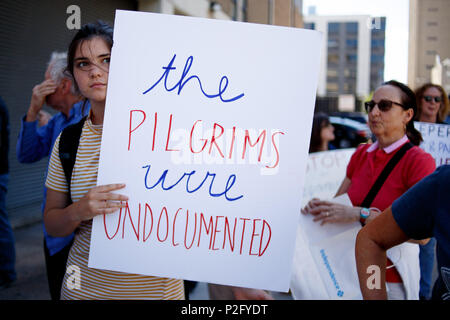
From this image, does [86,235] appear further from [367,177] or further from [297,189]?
[367,177]

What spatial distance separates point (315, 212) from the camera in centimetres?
180

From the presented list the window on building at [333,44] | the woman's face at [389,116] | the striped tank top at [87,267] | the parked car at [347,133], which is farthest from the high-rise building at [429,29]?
the window on building at [333,44]

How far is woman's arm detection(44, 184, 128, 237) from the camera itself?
1.26 metres

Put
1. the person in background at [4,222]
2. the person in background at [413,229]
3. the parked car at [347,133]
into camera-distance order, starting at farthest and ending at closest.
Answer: the parked car at [347,133], the person in background at [4,222], the person in background at [413,229]

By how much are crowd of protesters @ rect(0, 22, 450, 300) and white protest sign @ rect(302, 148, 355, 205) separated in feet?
4.86

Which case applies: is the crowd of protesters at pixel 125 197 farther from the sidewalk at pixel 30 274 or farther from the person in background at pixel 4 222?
the sidewalk at pixel 30 274

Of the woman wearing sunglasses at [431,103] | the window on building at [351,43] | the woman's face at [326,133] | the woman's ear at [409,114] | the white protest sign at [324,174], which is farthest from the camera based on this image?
the window on building at [351,43]

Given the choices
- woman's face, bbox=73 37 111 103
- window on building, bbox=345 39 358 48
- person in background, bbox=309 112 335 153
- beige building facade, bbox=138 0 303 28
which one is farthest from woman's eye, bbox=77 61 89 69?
window on building, bbox=345 39 358 48

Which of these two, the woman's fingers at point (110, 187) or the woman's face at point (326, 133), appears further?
the woman's face at point (326, 133)

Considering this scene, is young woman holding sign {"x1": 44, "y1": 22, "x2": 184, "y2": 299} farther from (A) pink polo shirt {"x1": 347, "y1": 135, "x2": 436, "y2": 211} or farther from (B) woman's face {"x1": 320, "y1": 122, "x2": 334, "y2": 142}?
(B) woman's face {"x1": 320, "y1": 122, "x2": 334, "y2": 142}

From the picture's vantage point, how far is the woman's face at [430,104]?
3357mm

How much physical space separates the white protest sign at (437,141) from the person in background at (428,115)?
984mm

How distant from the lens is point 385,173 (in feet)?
6.08
